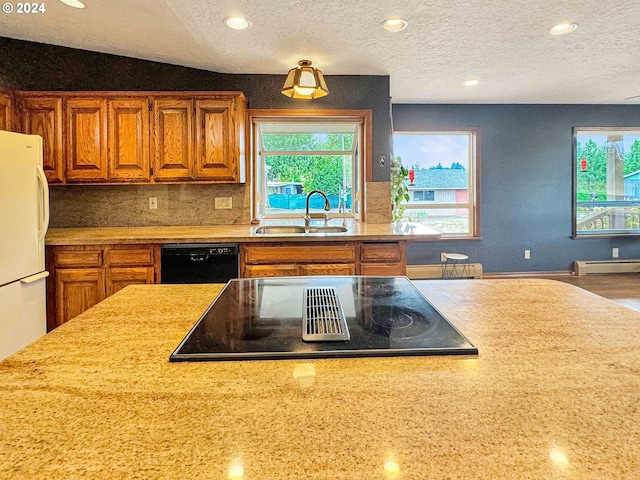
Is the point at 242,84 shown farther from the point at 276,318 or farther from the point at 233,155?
the point at 276,318

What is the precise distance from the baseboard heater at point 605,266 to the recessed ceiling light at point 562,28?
3.62 m

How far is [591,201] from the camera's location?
216 inches

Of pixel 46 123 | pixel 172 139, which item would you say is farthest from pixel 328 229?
pixel 46 123

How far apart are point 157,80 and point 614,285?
18.6ft

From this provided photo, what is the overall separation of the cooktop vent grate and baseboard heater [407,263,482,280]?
14.1ft

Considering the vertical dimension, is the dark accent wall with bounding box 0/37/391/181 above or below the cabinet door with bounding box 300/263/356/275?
above

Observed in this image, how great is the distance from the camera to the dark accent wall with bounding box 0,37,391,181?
321 cm

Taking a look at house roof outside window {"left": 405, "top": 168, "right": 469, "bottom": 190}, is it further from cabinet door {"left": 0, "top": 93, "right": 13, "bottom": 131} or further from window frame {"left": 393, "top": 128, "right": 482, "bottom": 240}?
cabinet door {"left": 0, "top": 93, "right": 13, "bottom": 131}

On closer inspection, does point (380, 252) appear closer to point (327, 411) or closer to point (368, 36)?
point (368, 36)

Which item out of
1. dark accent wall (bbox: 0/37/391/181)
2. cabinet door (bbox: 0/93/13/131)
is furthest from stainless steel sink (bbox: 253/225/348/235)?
cabinet door (bbox: 0/93/13/131)

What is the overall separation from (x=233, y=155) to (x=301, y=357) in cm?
277

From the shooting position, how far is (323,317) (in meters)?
0.95

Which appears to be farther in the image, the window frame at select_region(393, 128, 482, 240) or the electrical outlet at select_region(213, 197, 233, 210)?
the window frame at select_region(393, 128, 482, 240)

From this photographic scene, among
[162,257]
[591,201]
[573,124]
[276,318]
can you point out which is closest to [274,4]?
[162,257]
